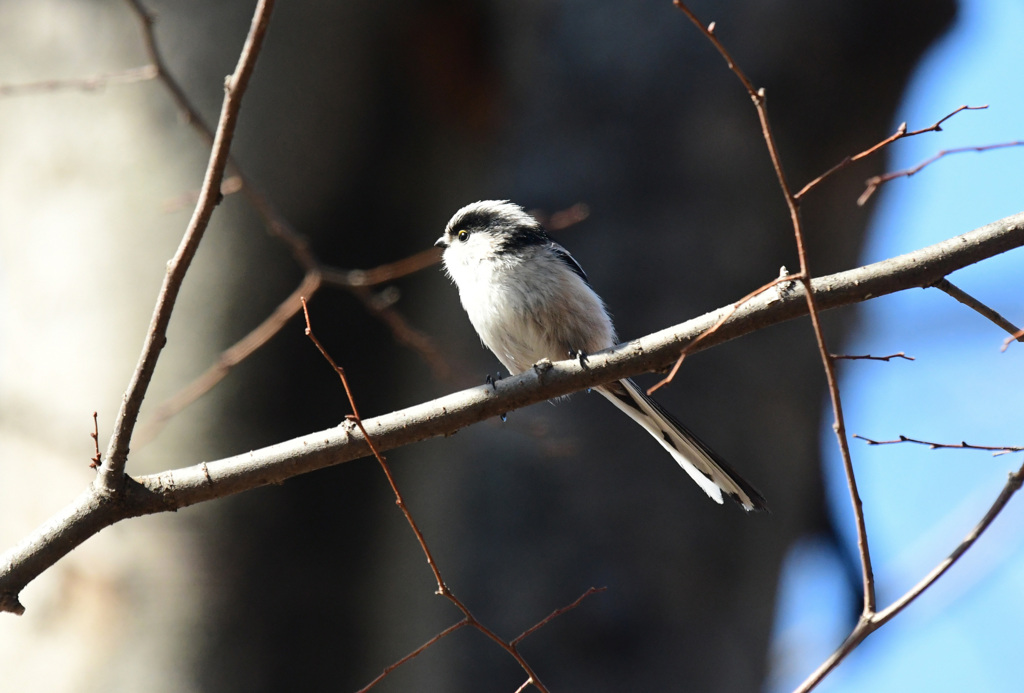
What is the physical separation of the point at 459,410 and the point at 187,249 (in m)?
0.60

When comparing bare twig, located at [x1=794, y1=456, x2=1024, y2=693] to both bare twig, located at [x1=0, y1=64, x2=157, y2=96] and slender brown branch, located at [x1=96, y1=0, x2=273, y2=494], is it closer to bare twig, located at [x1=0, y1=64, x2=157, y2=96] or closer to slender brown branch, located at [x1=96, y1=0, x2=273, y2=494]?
slender brown branch, located at [x1=96, y1=0, x2=273, y2=494]

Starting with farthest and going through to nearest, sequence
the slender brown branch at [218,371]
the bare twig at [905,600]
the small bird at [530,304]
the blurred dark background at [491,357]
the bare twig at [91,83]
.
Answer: the blurred dark background at [491,357]
the small bird at [530,304]
the slender brown branch at [218,371]
the bare twig at [91,83]
the bare twig at [905,600]

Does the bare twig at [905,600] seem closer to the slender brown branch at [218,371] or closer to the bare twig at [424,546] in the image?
the bare twig at [424,546]

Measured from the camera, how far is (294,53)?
3213 millimetres

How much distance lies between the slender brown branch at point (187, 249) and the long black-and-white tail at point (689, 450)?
4.73 feet

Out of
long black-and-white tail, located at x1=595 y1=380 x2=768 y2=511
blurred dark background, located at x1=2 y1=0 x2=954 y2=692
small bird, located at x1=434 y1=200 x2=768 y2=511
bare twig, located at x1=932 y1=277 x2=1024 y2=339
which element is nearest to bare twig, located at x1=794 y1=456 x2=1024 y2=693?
bare twig, located at x1=932 y1=277 x2=1024 y2=339

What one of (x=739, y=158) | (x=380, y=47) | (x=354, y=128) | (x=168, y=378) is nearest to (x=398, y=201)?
(x=354, y=128)

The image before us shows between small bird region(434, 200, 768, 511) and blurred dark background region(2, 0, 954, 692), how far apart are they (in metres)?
0.51

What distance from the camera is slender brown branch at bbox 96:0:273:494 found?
1241 mm

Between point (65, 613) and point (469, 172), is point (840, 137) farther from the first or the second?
point (65, 613)

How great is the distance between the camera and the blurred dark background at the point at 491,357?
2.90 m

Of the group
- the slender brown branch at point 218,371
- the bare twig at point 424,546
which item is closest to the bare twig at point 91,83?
the slender brown branch at point 218,371

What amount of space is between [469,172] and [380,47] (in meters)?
0.70

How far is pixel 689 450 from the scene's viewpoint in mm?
2318
